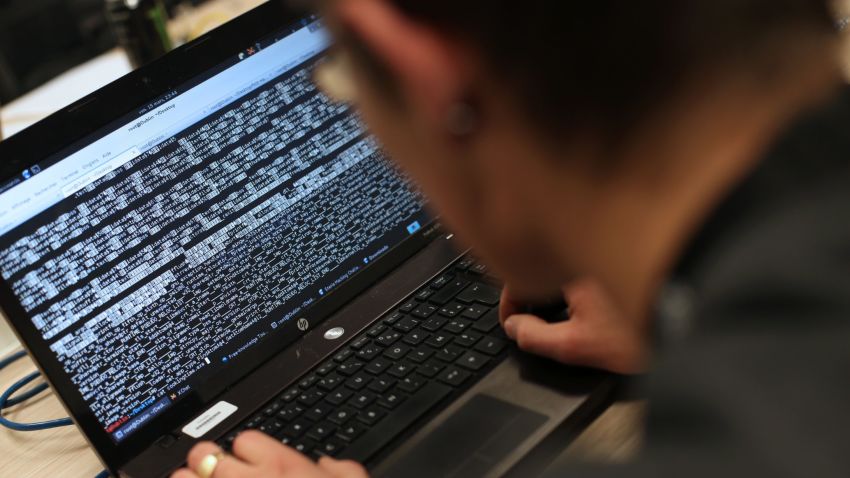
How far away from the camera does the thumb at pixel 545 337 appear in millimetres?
909

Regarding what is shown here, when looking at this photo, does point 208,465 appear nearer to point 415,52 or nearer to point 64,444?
point 64,444

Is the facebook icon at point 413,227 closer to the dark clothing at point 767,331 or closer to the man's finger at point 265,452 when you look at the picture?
the man's finger at point 265,452

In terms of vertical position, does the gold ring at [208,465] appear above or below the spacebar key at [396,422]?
above

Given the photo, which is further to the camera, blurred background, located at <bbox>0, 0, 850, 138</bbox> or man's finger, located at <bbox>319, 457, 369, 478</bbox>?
blurred background, located at <bbox>0, 0, 850, 138</bbox>

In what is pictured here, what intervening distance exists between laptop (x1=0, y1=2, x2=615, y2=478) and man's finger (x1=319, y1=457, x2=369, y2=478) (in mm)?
41

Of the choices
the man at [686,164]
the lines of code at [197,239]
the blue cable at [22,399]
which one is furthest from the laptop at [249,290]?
the man at [686,164]

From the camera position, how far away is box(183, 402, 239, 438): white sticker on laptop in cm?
95

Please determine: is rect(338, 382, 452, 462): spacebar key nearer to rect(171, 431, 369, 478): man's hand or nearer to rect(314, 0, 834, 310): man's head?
rect(171, 431, 369, 478): man's hand

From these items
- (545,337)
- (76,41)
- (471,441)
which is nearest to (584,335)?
(545,337)

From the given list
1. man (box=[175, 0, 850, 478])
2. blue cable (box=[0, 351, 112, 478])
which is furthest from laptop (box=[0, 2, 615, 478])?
man (box=[175, 0, 850, 478])

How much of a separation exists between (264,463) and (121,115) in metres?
0.36

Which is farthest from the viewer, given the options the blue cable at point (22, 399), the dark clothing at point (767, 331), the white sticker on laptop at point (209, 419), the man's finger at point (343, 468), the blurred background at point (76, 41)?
the blurred background at point (76, 41)

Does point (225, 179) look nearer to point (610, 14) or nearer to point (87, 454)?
point (87, 454)

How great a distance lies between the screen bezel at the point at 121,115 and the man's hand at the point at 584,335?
227mm
